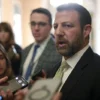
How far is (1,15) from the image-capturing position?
5.39 m

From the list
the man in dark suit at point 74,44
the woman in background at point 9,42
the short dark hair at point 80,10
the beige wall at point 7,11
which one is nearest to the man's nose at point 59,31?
the man in dark suit at point 74,44

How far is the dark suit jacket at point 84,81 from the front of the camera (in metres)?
1.20

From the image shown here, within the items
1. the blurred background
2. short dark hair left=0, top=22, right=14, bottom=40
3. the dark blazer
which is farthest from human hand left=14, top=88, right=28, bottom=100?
the blurred background

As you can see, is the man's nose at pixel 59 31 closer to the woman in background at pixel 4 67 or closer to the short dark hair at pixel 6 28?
the woman in background at pixel 4 67

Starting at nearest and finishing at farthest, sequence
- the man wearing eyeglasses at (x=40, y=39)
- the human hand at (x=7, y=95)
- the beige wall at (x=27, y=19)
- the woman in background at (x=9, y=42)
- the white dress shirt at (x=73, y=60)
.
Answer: the human hand at (x=7, y=95), the white dress shirt at (x=73, y=60), the man wearing eyeglasses at (x=40, y=39), the woman in background at (x=9, y=42), the beige wall at (x=27, y=19)

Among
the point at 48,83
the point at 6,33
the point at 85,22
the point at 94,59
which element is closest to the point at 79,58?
the point at 94,59

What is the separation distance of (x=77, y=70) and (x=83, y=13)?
0.30 metres

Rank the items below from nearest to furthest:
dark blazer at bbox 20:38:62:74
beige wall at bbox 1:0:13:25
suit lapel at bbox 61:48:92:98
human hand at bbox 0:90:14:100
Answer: human hand at bbox 0:90:14:100, suit lapel at bbox 61:48:92:98, dark blazer at bbox 20:38:62:74, beige wall at bbox 1:0:13:25

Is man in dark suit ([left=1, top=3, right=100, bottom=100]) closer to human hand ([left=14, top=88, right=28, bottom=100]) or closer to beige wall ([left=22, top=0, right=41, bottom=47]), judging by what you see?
human hand ([left=14, top=88, right=28, bottom=100])

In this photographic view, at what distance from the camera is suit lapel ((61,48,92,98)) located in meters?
1.24

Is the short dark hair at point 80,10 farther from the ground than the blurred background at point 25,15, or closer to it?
farther from the ground

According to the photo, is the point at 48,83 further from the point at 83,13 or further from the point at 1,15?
the point at 1,15

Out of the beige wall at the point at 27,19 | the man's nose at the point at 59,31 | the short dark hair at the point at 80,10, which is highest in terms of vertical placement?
the short dark hair at the point at 80,10

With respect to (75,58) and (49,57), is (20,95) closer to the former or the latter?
(75,58)
